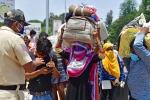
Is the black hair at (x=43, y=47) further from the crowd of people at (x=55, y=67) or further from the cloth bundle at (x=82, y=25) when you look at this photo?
the cloth bundle at (x=82, y=25)

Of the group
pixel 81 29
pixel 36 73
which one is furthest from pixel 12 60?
pixel 81 29

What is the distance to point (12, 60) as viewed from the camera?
10.8ft

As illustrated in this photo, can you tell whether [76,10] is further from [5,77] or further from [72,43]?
[5,77]

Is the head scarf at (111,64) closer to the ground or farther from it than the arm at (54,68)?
closer to the ground

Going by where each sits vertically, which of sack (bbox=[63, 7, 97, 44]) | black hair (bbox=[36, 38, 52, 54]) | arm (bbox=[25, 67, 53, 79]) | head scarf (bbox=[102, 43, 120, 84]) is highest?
sack (bbox=[63, 7, 97, 44])

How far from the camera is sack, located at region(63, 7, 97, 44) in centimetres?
405

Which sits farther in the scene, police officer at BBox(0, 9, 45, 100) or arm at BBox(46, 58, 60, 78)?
arm at BBox(46, 58, 60, 78)

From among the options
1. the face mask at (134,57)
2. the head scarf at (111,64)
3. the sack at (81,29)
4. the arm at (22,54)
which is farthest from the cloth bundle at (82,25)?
the head scarf at (111,64)

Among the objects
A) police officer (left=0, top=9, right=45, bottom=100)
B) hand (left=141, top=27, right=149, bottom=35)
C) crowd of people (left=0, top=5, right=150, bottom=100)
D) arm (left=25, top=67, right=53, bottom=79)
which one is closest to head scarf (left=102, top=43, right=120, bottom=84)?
crowd of people (left=0, top=5, right=150, bottom=100)

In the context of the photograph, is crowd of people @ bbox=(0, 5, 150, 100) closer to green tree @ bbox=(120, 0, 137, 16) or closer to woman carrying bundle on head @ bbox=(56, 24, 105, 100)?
woman carrying bundle on head @ bbox=(56, 24, 105, 100)

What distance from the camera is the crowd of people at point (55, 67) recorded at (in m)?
3.28

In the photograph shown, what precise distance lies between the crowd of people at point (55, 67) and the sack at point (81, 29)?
9 cm

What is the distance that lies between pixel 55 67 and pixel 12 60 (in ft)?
3.47

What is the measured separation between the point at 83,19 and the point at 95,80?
0.93 meters
